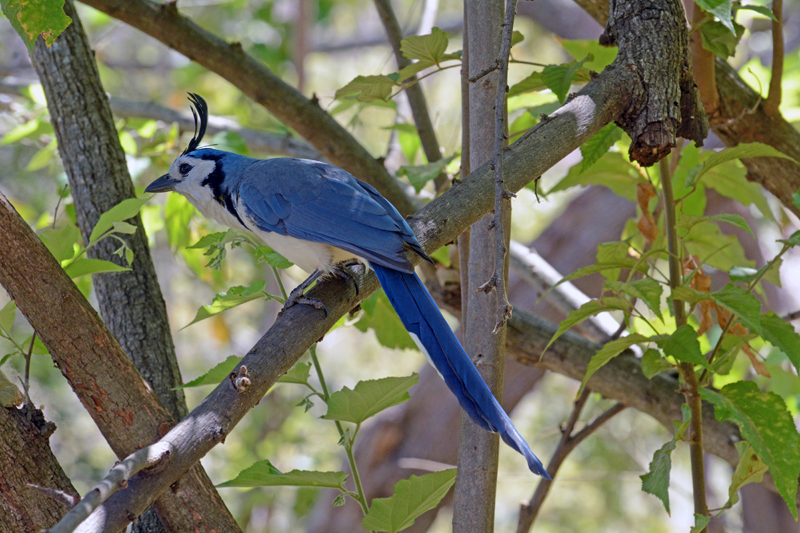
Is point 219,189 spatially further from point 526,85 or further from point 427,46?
point 526,85

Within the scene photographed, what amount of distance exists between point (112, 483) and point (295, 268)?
3.32 meters

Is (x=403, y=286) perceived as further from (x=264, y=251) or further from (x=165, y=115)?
(x=165, y=115)

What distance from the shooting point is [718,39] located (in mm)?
2107

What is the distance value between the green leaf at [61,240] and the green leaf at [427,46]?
1.07 m

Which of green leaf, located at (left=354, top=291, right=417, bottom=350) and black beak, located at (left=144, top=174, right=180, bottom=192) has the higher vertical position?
black beak, located at (left=144, top=174, right=180, bottom=192)

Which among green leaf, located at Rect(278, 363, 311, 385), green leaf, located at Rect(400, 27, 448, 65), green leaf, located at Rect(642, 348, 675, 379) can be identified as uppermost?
green leaf, located at Rect(400, 27, 448, 65)

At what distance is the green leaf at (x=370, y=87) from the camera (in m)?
2.08

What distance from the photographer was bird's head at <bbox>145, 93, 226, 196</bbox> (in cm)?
264

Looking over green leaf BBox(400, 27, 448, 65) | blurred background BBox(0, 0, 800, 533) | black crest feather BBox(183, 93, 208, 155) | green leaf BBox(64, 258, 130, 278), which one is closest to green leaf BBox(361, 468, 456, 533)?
green leaf BBox(64, 258, 130, 278)

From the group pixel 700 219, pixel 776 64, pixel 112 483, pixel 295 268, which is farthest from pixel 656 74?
pixel 295 268

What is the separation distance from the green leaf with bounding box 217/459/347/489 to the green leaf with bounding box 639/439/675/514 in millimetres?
755

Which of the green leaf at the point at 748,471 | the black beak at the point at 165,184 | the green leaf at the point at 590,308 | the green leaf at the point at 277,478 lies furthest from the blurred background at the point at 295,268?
the green leaf at the point at 748,471

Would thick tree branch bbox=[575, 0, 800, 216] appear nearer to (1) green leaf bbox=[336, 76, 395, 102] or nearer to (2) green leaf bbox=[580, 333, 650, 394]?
(1) green leaf bbox=[336, 76, 395, 102]

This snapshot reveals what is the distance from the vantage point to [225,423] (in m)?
1.29
